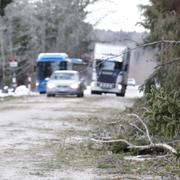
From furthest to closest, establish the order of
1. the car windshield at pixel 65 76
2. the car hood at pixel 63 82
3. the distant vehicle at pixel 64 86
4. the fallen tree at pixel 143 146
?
the car windshield at pixel 65 76
the car hood at pixel 63 82
the distant vehicle at pixel 64 86
the fallen tree at pixel 143 146

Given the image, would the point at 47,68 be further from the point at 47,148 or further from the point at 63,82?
the point at 47,148

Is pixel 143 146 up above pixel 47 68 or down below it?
above

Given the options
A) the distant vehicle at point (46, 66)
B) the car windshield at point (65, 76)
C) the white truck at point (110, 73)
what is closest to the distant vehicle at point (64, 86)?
the car windshield at point (65, 76)

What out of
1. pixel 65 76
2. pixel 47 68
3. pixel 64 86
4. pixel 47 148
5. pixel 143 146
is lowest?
pixel 64 86

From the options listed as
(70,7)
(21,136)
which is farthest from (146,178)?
(70,7)

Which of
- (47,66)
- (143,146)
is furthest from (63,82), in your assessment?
(143,146)

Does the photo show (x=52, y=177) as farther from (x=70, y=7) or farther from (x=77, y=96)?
(x=70, y=7)

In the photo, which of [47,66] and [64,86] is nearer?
[64,86]

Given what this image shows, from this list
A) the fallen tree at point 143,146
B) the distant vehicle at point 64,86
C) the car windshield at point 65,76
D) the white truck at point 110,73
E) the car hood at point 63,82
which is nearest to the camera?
the fallen tree at point 143,146

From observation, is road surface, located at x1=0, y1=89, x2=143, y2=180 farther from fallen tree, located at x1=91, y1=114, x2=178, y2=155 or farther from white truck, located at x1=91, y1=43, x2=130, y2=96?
white truck, located at x1=91, y1=43, x2=130, y2=96

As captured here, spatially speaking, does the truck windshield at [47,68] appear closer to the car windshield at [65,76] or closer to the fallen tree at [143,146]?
the car windshield at [65,76]

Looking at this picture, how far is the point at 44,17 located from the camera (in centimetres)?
6550

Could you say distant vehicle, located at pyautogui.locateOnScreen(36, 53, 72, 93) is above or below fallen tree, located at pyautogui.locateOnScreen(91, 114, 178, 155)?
below

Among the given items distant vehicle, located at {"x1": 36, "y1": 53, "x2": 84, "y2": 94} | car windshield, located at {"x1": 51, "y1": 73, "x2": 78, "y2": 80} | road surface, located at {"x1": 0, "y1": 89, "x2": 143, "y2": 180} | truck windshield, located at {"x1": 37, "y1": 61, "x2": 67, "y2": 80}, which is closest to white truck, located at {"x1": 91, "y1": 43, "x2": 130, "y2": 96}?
distant vehicle, located at {"x1": 36, "y1": 53, "x2": 84, "y2": 94}
